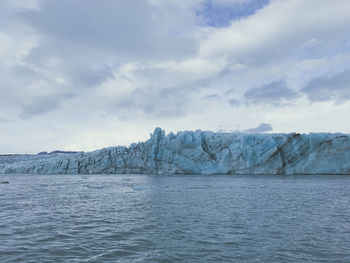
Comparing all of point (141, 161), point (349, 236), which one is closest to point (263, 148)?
point (141, 161)

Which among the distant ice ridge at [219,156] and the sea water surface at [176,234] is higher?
the distant ice ridge at [219,156]

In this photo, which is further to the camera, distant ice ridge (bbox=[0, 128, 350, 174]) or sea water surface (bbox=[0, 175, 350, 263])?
→ distant ice ridge (bbox=[0, 128, 350, 174])

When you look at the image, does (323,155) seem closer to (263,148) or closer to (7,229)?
(263,148)

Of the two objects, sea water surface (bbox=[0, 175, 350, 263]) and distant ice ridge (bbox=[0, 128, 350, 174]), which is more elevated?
distant ice ridge (bbox=[0, 128, 350, 174])

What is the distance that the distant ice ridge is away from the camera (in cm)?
3912

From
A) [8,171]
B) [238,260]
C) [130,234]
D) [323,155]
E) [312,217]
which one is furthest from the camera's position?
[8,171]

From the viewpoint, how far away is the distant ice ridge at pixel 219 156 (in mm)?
39125

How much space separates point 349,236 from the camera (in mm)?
8000

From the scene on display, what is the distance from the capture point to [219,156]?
4456 cm

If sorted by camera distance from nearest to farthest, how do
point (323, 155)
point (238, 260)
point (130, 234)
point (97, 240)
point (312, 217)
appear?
point (238, 260)
point (97, 240)
point (130, 234)
point (312, 217)
point (323, 155)

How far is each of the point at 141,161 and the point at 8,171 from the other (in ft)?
111

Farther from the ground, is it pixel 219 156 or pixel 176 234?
A: pixel 219 156

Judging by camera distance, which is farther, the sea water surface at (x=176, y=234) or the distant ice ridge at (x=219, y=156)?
the distant ice ridge at (x=219, y=156)

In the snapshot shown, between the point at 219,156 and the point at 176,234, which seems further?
the point at 219,156
